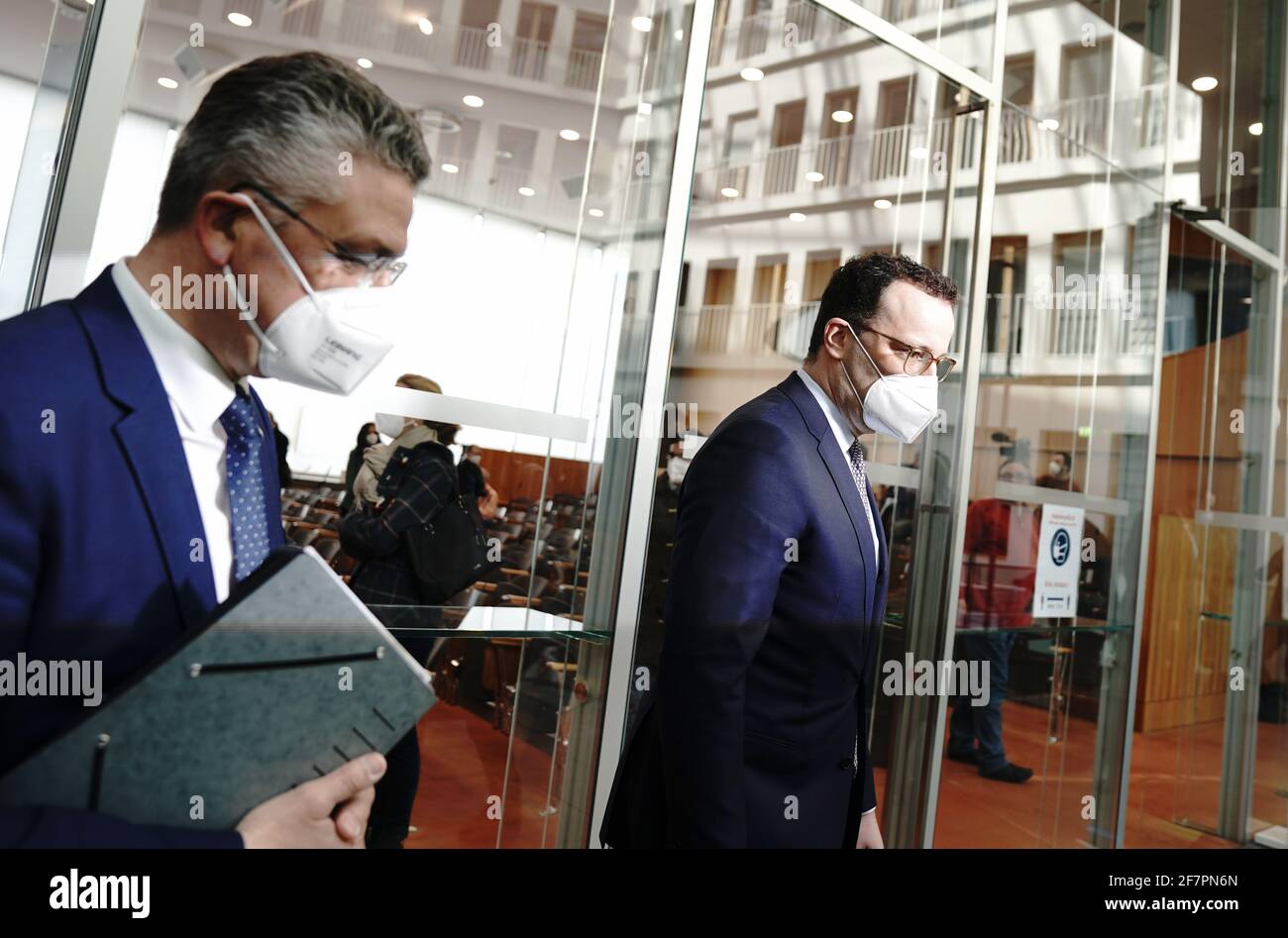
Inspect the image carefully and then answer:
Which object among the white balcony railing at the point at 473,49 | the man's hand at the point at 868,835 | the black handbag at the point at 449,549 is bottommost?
the man's hand at the point at 868,835

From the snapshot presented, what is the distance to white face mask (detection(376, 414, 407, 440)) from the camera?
1.99 m

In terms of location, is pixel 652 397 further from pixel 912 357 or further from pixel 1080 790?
pixel 1080 790

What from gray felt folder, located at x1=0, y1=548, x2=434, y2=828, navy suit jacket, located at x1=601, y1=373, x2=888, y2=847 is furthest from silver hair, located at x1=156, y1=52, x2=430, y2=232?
navy suit jacket, located at x1=601, y1=373, x2=888, y2=847

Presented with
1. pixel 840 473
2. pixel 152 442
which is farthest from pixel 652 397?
pixel 152 442

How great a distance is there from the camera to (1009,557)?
138 inches

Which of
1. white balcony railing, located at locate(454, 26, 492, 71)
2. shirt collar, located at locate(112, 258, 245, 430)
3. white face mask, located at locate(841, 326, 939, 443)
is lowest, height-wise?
shirt collar, located at locate(112, 258, 245, 430)

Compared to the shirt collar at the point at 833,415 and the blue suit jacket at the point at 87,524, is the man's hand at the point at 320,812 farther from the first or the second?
the shirt collar at the point at 833,415

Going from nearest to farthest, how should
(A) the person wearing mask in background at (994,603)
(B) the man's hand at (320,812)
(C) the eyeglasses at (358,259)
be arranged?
(B) the man's hand at (320,812) < (C) the eyeglasses at (358,259) < (A) the person wearing mask in background at (994,603)

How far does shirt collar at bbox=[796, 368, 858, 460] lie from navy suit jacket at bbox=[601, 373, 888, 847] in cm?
4

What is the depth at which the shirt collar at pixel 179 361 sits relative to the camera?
1.06 meters

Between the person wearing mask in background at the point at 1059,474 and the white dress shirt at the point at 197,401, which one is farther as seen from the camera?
the person wearing mask in background at the point at 1059,474

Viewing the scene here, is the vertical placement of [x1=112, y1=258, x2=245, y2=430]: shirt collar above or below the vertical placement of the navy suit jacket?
above

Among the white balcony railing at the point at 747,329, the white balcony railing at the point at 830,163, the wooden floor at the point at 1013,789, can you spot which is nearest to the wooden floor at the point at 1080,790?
the wooden floor at the point at 1013,789

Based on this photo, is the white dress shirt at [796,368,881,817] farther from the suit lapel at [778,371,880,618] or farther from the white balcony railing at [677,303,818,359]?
the white balcony railing at [677,303,818,359]
